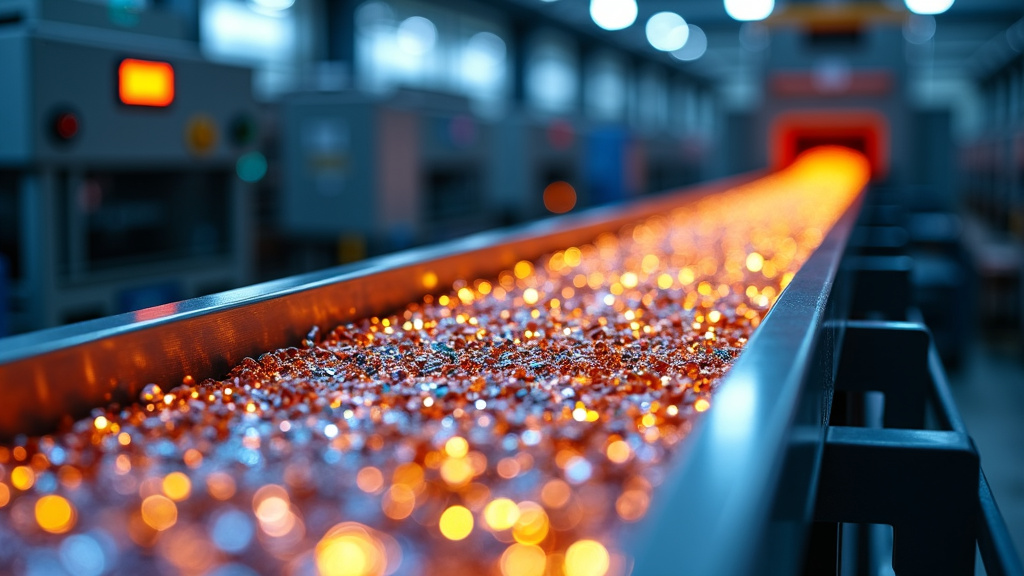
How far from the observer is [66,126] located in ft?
7.29

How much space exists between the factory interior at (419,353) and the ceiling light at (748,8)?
14.7 ft

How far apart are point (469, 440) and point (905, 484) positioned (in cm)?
42

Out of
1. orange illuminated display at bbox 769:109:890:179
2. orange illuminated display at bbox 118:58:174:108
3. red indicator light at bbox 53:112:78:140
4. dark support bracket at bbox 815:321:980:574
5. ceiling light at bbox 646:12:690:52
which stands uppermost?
ceiling light at bbox 646:12:690:52

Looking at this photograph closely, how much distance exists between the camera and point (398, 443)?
0.80 meters

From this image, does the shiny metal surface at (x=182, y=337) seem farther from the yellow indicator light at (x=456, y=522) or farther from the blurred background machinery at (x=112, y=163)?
the blurred background machinery at (x=112, y=163)

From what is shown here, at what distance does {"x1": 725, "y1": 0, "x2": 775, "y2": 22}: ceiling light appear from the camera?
9.38 m

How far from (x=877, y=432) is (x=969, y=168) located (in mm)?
16338

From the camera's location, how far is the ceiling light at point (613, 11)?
9.14 m

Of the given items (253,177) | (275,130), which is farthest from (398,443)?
(275,130)

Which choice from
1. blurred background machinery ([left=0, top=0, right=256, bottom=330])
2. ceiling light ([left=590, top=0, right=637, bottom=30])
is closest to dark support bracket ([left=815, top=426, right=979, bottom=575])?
blurred background machinery ([left=0, top=0, right=256, bottom=330])

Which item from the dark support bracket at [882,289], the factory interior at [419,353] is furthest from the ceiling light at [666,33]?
the dark support bracket at [882,289]

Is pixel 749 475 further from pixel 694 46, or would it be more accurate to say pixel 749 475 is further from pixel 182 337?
pixel 694 46

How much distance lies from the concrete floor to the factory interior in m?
0.03

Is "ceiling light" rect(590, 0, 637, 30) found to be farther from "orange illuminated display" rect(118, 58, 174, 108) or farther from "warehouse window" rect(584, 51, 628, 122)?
"orange illuminated display" rect(118, 58, 174, 108)
